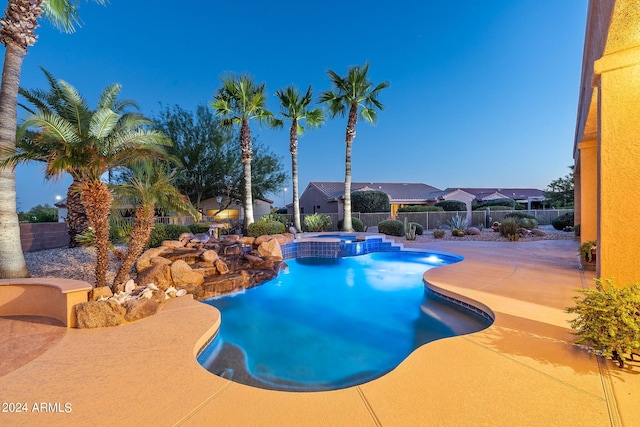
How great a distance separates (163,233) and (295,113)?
9.99 m

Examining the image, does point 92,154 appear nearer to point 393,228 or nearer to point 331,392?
point 331,392

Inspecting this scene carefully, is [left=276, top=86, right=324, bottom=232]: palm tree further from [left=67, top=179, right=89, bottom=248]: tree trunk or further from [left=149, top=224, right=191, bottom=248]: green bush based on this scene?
[left=67, top=179, right=89, bottom=248]: tree trunk

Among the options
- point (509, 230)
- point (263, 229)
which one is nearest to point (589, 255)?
point (509, 230)

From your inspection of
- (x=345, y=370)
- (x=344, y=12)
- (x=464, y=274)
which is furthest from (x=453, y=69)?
(x=345, y=370)

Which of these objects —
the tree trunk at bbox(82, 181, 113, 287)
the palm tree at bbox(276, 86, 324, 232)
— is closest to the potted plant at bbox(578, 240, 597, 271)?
the tree trunk at bbox(82, 181, 113, 287)

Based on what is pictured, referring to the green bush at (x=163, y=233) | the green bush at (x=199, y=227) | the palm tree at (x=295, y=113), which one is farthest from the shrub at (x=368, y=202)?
the green bush at (x=163, y=233)

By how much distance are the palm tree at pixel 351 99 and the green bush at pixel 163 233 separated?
353 inches

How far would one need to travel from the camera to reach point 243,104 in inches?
555

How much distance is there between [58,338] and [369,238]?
10.7 meters

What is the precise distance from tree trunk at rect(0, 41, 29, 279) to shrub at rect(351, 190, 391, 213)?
19.4 m

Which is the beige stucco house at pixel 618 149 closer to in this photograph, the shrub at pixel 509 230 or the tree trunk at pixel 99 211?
the tree trunk at pixel 99 211

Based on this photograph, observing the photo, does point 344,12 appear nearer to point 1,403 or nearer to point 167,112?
point 167,112

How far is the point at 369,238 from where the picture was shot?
41.4 feet

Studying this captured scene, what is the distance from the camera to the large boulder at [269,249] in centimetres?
976
